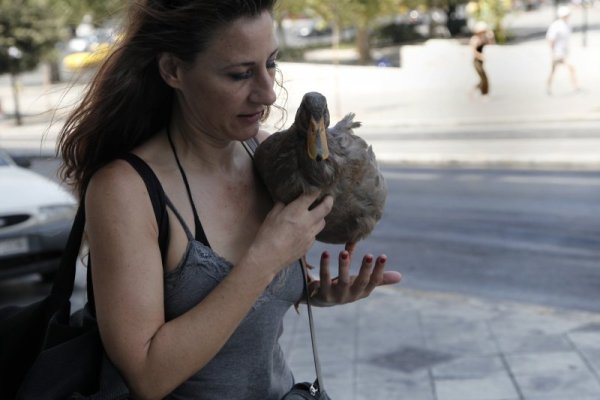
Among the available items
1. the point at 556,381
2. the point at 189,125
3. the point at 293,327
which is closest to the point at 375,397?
the point at 556,381

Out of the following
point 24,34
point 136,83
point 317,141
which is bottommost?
point 24,34

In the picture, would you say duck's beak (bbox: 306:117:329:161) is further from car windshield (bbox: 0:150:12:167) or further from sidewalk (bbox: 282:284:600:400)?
car windshield (bbox: 0:150:12:167)

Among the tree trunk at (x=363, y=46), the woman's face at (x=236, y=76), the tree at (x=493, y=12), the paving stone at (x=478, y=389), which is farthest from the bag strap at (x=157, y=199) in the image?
the tree trunk at (x=363, y=46)

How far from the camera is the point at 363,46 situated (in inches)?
1319

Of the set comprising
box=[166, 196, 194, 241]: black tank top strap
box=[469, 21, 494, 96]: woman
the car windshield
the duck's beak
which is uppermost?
the duck's beak

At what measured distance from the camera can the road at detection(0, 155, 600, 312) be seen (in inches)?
341

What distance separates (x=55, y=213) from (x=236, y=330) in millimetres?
6878

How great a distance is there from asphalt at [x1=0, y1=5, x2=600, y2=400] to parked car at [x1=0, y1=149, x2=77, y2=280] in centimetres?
84

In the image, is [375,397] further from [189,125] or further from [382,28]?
[382,28]

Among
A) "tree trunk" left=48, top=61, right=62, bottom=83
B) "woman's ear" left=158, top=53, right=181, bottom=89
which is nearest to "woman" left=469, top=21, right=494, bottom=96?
"tree trunk" left=48, top=61, right=62, bottom=83

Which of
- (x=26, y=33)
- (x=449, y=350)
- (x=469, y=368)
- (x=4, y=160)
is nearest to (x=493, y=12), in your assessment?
(x=26, y=33)

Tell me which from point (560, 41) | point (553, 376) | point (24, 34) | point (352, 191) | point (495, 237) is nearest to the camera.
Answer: point (352, 191)

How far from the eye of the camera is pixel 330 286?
261 centimetres

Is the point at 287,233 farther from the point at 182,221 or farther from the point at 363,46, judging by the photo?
the point at 363,46
